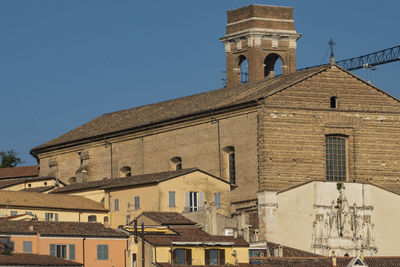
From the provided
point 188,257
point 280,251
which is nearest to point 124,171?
point 280,251

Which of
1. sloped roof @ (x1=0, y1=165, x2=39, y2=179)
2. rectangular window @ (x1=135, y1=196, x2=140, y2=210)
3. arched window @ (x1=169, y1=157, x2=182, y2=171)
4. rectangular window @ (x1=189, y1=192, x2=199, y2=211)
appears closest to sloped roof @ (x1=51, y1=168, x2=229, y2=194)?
rectangular window @ (x1=135, y1=196, x2=140, y2=210)

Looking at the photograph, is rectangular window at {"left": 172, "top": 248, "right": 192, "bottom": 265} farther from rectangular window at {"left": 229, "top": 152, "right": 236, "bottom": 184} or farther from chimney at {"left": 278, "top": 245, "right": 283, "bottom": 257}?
rectangular window at {"left": 229, "top": 152, "right": 236, "bottom": 184}

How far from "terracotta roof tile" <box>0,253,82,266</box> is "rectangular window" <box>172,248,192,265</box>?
4970mm

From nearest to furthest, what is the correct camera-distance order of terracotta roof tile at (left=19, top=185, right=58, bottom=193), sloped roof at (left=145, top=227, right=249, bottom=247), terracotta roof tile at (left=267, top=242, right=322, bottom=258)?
sloped roof at (left=145, top=227, right=249, bottom=247)
terracotta roof tile at (left=267, top=242, right=322, bottom=258)
terracotta roof tile at (left=19, top=185, right=58, bottom=193)

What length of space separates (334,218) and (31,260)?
25078 mm

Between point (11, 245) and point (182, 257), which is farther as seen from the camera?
point (182, 257)

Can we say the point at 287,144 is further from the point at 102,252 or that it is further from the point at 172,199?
the point at 102,252

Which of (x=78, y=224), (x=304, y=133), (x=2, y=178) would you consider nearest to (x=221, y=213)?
(x=304, y=133)

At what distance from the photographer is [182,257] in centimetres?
6725

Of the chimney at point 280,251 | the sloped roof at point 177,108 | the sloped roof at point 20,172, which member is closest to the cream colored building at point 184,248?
the chimney at point 280,251

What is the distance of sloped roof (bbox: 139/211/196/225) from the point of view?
7481 cm

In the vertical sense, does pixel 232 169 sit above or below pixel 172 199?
above

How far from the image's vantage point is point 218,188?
83.1 m

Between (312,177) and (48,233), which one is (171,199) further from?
(48,233)
